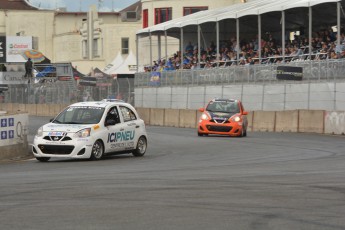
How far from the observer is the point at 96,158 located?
22.0 meters

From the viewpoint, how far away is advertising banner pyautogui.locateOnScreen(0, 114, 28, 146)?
22.4 meters

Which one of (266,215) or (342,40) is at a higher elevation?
(342,40)

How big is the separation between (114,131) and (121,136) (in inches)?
13.9

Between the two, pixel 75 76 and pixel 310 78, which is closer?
pixel 310 78

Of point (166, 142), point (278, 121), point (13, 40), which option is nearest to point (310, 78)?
point (278, 121)

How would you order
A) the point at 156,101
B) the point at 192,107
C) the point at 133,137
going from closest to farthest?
the point at 133,137 → the point at 192,107 → the point at 156,101

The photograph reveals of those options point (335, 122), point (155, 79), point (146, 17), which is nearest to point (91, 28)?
point (146, 17)

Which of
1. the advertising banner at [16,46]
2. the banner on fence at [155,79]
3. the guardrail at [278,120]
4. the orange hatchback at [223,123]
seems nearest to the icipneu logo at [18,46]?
the advertising banner at [16,46]

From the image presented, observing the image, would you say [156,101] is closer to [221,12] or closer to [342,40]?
[221,12]

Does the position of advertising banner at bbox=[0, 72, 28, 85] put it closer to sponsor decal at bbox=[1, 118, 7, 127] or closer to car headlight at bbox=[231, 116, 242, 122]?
car headlight at bbox=[231, 116, 242, 122]

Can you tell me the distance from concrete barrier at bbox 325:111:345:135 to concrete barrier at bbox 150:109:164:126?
1368 cm

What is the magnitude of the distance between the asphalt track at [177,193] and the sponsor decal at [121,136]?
20.0 inches

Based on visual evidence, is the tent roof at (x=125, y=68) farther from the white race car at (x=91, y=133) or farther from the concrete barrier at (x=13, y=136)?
the concrete barrier at (x=13, y=136)

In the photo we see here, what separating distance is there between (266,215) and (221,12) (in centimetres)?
4274
